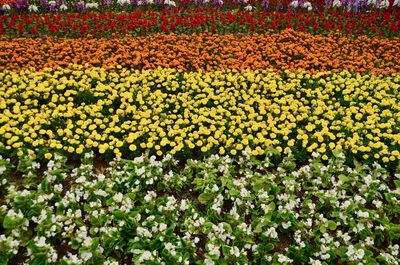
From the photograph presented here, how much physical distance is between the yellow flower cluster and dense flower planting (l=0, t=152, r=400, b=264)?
0.41 meters

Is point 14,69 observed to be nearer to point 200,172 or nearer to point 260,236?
point 200,172

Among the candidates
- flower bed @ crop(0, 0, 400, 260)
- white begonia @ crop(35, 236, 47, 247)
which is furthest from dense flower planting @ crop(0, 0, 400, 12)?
white begonia @ crop(35, 236, 47, 247)

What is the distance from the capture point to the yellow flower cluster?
5.93 meters

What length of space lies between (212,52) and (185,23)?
6.42ft

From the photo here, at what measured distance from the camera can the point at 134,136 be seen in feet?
19.5

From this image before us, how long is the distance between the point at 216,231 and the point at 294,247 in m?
0.90

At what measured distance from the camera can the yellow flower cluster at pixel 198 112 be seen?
593 centimetres

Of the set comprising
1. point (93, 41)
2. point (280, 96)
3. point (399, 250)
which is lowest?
point (399, 250)

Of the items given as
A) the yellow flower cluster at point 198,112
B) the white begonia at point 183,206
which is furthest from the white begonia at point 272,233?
the yellow flower cluster at point 198,112

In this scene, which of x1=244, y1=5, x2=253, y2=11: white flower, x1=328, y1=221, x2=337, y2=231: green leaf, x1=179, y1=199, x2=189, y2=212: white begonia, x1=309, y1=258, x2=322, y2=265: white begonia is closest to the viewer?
x1=309, y1=258, x2=322, y2=265: white begonia

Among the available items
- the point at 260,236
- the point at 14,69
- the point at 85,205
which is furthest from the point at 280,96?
the point at 14,69

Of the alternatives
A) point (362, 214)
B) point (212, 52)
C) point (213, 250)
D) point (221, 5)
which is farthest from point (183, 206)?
point (221, 5)

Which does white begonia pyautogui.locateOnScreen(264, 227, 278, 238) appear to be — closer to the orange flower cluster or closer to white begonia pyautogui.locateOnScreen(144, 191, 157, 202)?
white begonia pyautogui.locateOnScreen(144, 191, 157, 202)

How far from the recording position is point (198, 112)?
6.79 m
